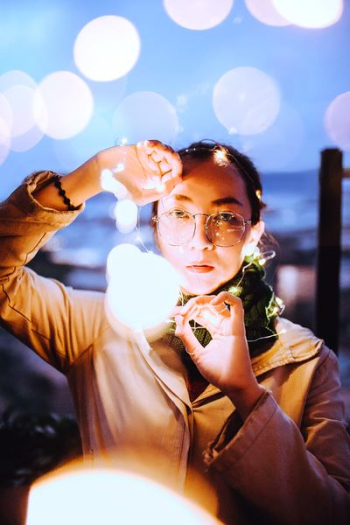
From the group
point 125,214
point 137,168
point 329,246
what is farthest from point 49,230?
point 329,246

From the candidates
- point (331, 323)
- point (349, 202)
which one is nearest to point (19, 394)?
point (331, 323)

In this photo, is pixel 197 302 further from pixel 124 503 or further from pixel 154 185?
pixel 124 503

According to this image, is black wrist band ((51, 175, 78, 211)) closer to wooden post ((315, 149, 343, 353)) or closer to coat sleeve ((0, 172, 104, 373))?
coat sleeve ((0, 172, 104, 373))

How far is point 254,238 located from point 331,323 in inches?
26.6

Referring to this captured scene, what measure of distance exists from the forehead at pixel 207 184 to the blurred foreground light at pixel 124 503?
96 centimetres

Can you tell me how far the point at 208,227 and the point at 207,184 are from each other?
150 millimetres

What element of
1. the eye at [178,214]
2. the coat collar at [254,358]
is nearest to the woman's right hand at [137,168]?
the eye at [178,214]

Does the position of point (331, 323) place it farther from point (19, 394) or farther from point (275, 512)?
point (19, 394)

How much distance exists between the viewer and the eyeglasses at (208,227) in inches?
57.0

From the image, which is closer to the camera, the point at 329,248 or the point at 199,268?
the point at 199,268

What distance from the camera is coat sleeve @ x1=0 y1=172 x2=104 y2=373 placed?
50.6 inches

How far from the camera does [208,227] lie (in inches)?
56.8

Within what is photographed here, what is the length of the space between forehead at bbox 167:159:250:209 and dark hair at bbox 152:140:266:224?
0.17ft

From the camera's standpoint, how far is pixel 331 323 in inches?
80.0
